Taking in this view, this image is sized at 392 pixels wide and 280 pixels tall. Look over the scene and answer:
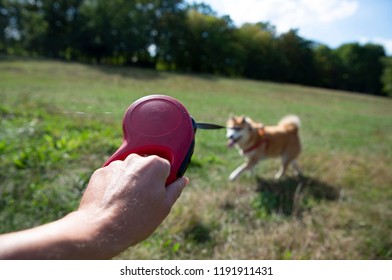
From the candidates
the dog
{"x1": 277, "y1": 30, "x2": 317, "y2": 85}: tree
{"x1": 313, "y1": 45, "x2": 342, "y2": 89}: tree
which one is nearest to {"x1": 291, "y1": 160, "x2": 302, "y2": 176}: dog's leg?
the dog

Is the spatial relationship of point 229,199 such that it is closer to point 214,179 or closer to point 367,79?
point 214,179

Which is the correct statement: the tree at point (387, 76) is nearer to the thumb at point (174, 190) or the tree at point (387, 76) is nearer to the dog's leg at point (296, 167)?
the dog's leg at point (296, 167)

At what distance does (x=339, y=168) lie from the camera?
20.9 feet

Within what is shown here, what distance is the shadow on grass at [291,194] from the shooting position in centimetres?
451

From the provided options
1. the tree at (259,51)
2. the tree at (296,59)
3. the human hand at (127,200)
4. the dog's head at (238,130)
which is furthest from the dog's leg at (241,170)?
the human hand at (127,200)

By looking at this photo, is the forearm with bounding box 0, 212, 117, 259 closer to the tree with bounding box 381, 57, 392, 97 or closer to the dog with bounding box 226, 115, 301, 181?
the dog with bounding box 226, 115, 301, 181

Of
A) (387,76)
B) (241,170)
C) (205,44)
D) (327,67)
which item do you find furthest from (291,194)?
(387,76)

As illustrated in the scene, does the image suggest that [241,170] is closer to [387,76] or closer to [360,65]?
[360,65]

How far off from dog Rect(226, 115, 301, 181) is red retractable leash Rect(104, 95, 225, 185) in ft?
15.7

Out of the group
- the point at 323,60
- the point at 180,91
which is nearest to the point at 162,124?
the point at 180,91

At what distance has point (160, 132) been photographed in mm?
1060

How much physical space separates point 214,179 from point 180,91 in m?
2.82

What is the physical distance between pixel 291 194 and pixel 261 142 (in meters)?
1.58

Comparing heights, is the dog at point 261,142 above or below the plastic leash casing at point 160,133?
below
